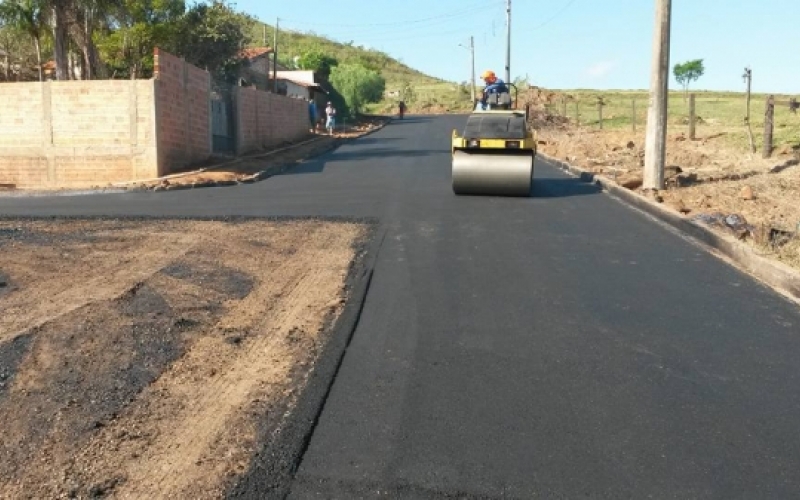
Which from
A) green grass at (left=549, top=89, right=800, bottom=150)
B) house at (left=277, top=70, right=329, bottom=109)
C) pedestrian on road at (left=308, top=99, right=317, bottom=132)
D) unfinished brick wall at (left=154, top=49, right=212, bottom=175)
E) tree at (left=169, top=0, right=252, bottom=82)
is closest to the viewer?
unfinished brick wall at (left=154, top=49, right=212, bottom=175)

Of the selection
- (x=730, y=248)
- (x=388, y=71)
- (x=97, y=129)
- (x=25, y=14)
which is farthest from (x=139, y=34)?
(x=388, y=71)

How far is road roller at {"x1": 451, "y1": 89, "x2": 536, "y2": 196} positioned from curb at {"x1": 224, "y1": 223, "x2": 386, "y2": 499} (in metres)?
7.74

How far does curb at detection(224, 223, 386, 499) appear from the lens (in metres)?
3.70

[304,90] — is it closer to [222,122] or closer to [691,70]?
[222,122]

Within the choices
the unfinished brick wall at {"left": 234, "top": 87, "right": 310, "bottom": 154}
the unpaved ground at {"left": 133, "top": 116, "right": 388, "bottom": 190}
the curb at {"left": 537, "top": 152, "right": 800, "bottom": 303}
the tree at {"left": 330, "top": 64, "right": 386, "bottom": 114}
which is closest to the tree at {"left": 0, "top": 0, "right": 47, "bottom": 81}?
the unfinished brick wall at {"left": 234, "top": 87, "right": 310, "bottom": 154}

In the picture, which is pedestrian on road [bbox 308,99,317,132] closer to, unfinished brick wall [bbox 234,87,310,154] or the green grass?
unfinished brick wall [bbox 234,87,310,154]

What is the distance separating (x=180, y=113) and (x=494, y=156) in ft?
33.6

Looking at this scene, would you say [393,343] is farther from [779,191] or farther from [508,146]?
[779,191]

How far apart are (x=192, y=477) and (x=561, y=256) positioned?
241 inches

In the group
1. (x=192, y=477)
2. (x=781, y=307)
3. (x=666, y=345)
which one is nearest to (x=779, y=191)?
(x=781, y=307)

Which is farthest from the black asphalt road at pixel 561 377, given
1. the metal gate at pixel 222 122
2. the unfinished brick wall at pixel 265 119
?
the unfinished brick wall at pixel 265 119

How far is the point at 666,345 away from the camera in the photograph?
5879 millimetres

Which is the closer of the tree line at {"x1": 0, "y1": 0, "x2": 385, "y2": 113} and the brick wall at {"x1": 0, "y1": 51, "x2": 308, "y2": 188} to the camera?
the brick wall at {"x1": 0, "y1": 51, "x2": 308, "y2": 188}

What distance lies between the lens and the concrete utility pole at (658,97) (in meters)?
14.6
